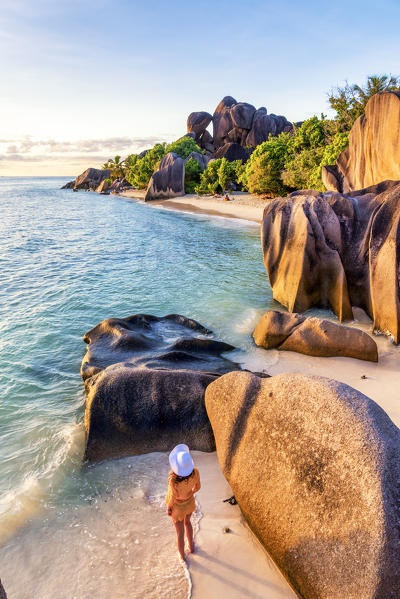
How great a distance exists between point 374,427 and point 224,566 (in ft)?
7.80

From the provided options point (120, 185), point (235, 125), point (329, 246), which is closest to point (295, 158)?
point (329, 246)

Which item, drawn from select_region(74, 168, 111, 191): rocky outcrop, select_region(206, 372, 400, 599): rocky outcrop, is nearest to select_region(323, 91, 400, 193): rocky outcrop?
select_region(206, 372, 400, 599): rocky outcrop

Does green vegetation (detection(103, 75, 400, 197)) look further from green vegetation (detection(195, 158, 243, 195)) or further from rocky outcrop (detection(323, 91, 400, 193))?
rocky outcrop (detection(323, 91, 400, 193))

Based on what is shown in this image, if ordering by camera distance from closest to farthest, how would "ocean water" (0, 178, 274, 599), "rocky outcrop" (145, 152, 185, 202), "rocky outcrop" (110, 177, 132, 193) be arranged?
"ocean water" (0, 178, 274, 599) < "rocky outcrop" (145, 152, 185, 202) < "rocky outcrop" (110, 177, 132, 193)

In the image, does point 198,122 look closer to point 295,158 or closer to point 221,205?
point 221,205

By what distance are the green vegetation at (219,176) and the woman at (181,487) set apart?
46204 mm

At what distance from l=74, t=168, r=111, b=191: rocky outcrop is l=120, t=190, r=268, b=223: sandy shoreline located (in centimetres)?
5183

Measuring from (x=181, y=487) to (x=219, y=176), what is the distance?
156 feet

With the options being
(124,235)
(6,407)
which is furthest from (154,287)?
(124,235)

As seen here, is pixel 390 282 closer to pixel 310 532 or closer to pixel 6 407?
pixel 310 532

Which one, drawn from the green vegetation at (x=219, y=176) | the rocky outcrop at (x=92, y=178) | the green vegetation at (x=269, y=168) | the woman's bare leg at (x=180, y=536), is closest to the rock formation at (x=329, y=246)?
the woman's bare leg at (x=180, y=536)

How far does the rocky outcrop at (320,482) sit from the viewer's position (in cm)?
313

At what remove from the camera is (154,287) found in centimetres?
1648

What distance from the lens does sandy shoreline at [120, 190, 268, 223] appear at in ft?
114
